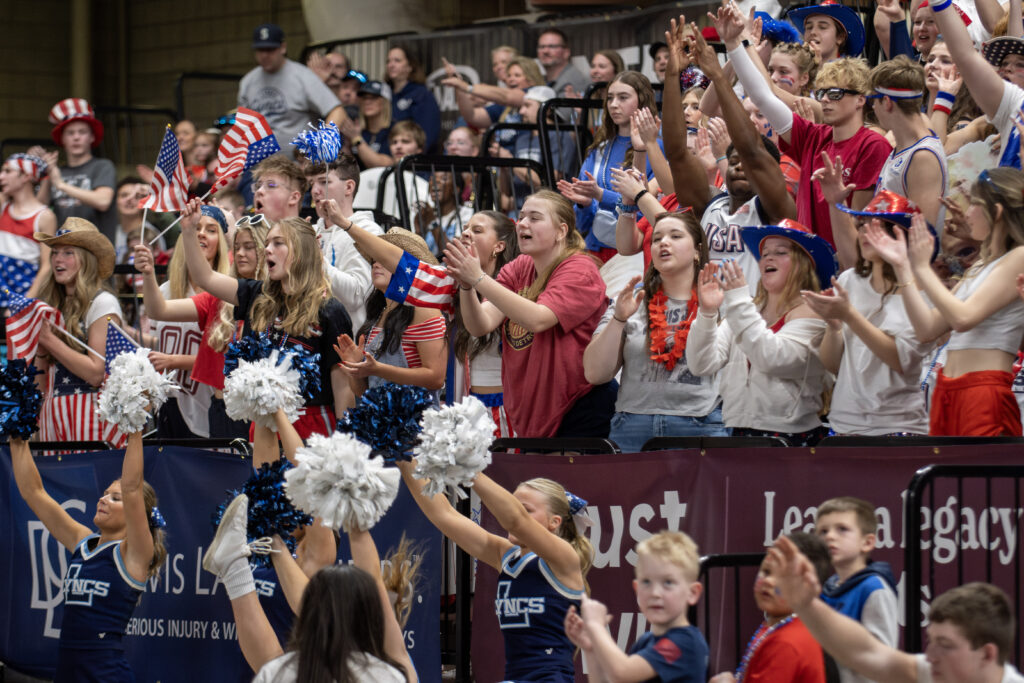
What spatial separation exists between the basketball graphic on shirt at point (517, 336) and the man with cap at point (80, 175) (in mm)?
6622

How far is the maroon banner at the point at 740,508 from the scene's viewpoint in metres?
4.67

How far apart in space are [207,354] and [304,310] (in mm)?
994

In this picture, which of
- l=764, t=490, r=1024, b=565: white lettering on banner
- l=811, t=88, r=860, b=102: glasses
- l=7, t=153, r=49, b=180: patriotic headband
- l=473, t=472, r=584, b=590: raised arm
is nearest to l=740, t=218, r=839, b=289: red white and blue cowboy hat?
l=811, t=88, r=860, b=102: glasses

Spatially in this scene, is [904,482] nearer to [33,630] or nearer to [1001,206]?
[1001,206]

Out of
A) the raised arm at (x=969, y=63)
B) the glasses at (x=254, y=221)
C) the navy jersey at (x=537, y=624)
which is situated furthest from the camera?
the glasses at (x=254, y=221)

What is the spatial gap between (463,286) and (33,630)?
9.64 ft

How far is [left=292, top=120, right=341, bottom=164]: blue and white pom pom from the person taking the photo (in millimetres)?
8070

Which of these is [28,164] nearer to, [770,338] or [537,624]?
[770,338]

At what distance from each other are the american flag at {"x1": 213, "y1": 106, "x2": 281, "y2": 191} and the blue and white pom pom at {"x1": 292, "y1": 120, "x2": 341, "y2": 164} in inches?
29.0

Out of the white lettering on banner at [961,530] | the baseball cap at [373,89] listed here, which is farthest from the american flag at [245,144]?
the white lettering on banner at [961,530]

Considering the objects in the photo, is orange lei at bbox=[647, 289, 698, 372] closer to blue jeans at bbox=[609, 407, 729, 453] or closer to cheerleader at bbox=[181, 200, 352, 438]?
blue jeans at bbox=[609, 407, 729, 453]

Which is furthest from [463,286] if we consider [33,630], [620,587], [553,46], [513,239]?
[553,46]

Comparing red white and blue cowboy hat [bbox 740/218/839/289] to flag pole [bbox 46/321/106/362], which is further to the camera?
flag pole [bbox 46/321/106/362]

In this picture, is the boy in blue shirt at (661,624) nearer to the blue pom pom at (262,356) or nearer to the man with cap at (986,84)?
the blue pom pom at (262,356)
